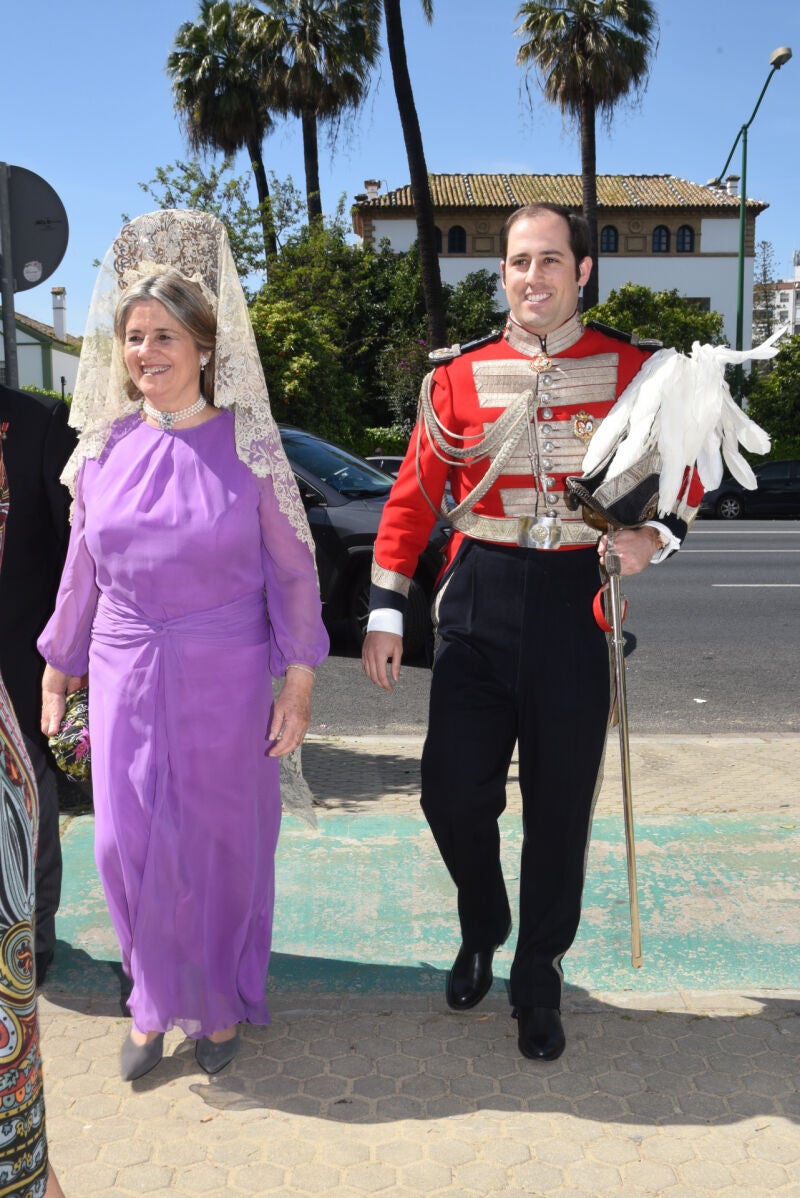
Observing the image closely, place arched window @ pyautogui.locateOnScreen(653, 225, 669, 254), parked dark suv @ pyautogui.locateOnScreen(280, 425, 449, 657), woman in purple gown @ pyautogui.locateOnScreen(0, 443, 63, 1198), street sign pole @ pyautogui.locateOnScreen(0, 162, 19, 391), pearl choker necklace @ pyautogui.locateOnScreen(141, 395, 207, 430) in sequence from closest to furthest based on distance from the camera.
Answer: woman in purple gown @ pyautogui.locateOnScreen(0, 443, 63, 1198)
pearl choker necklace @ pyautogui.locateOnScreen(141, 395, 207, 430)
street sign pole @ pyautogui.locateOnScreen(0, 162, 19, 391)
parked dark suv @ pyautogui.locateOnScreen(280, 425, 449, 657)
arched window @ pyautogui.locateOnScreen(653, 225, 669, 254)

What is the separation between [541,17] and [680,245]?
24.5 m

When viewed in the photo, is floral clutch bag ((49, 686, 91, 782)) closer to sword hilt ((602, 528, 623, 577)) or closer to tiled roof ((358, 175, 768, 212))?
sword hilt ((602, 528, 623, 577))

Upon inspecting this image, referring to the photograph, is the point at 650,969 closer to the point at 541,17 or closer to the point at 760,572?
the point at 760,572

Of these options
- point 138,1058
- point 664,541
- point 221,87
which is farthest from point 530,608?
point 221,87

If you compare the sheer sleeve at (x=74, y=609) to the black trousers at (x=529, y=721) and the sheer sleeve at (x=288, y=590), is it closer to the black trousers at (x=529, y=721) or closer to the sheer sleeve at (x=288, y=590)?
the sheer sleeve at (x=288, y=590)

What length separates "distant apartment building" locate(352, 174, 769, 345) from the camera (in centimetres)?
5338

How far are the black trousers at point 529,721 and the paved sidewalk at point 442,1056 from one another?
32 cm

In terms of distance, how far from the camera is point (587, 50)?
105 feet

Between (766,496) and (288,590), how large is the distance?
22.6m

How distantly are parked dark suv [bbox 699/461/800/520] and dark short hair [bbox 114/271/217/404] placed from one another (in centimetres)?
2220

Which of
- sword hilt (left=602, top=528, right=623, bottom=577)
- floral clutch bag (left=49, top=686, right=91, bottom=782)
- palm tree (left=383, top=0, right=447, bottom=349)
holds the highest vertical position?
palm tree (left=383, top=0, right=447, bottom=349)

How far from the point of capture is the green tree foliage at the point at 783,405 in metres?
32.0

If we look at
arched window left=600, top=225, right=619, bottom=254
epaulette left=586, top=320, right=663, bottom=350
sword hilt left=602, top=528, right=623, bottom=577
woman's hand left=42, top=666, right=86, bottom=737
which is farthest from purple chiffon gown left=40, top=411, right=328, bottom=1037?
arched window left=600, top=225, right=619, bottom=254

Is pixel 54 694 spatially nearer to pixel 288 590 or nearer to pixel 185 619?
pixel 185 619
